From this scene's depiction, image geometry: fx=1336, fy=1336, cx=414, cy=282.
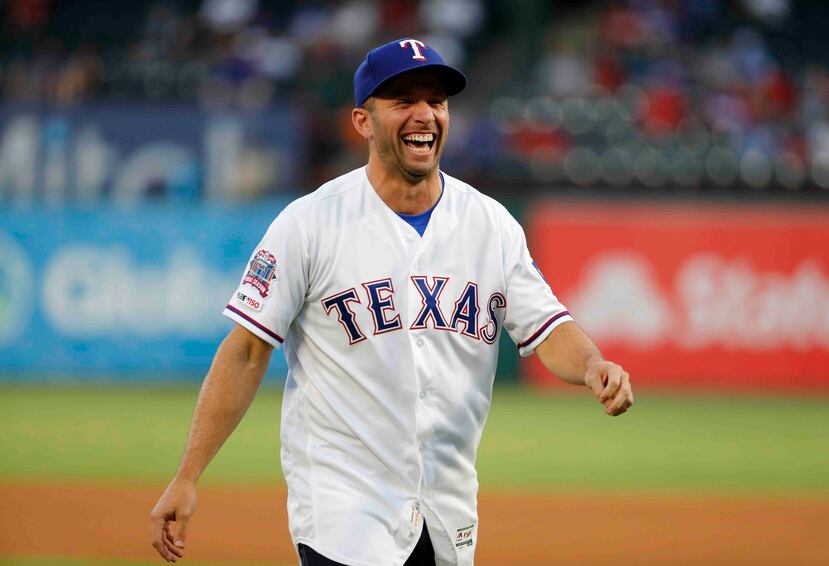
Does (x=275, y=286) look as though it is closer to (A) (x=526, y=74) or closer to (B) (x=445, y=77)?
(B) (x=445, y=77)

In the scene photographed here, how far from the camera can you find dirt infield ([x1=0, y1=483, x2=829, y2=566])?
8.20m

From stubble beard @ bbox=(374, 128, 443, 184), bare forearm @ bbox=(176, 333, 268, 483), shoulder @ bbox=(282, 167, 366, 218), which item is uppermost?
stubble beard @ bbox=(374, 128, 443, 184)

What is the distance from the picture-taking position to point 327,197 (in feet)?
13.6

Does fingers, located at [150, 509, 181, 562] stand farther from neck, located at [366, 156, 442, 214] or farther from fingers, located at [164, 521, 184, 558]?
neck, located at [366, 156, 442, 214]

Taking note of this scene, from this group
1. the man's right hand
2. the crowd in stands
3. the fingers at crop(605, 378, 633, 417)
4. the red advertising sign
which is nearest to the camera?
the fingers at crop(605, 378, 633, 417)

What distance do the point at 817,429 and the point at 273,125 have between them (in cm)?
779

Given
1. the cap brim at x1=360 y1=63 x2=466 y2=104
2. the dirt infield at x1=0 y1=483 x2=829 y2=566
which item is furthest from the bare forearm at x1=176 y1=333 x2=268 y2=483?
the dirt infield at x1=0 y1=483 x2=829 y2=566

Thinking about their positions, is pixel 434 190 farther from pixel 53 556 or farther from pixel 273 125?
pixel 273 125

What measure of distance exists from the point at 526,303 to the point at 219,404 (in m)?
1.01

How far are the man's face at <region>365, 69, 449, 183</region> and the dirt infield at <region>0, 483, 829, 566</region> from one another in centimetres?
436

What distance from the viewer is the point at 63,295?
55.7ft

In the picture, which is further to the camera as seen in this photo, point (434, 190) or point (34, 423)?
point (34, 423)

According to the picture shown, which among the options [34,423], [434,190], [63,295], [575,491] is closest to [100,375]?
[63,295]

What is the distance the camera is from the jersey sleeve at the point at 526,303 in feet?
13.9
